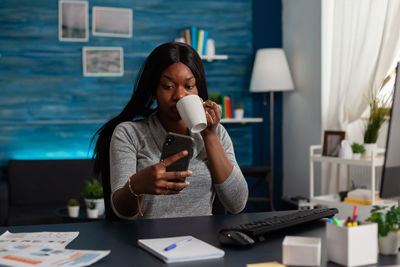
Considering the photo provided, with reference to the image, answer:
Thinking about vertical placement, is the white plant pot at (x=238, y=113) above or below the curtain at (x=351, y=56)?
below

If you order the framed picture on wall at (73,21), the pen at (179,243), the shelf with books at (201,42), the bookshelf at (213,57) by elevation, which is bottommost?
the pen at (179,243)

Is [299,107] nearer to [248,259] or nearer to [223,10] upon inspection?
[223,10]

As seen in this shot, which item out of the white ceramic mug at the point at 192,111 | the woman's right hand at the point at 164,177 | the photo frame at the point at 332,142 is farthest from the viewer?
the photo frame at the point at 332,142

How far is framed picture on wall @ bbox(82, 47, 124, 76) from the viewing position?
14.6 ft

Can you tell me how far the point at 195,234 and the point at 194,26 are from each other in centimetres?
361

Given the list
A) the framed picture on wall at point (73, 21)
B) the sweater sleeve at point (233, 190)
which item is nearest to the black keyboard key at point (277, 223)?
the sweater sleeve at point (233, 190)

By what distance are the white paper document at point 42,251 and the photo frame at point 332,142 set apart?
8.41 feet

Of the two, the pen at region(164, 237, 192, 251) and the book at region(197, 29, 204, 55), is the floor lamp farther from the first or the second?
the pen at region(164, 237, 192, 251)

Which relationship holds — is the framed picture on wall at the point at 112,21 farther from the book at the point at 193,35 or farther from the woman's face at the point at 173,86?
the woman's face at the point at 173,86

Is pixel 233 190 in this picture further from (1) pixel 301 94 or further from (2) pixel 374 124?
(1) pixel 301 94

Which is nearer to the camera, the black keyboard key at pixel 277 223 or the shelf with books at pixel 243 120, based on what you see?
the black keyboard key at pixel 277 223

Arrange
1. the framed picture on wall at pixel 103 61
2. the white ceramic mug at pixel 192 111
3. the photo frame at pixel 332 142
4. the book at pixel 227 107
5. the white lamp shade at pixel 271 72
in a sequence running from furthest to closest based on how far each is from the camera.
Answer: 1. the book at pixel 227 107
2. the framed picture on wall at pixel 103 61
3. the white lamp shade at pixel 271 72
4. the photo frame at pixel 332 142
5. the white ceramic mug at pixel 192 111

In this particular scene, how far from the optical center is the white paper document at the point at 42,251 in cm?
98

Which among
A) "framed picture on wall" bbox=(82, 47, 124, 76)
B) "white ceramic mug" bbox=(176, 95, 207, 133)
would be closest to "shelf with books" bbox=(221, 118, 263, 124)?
"framed picture on wall" bbox=(82, 47, 124, 76)
